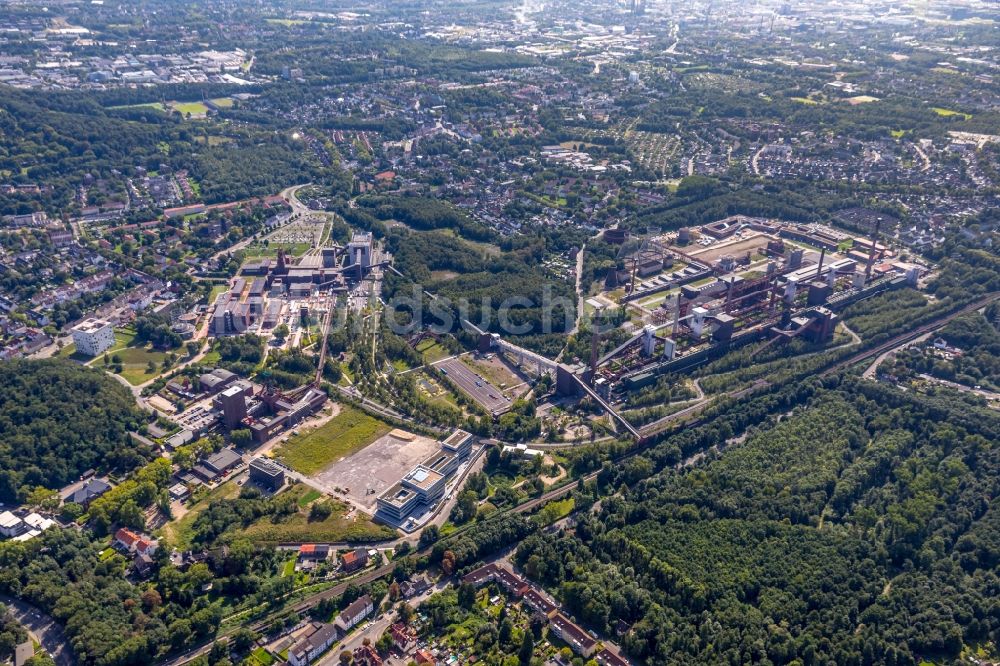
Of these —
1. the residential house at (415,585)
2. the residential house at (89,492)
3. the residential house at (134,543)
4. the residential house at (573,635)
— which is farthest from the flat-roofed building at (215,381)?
the residential house at (573,635)

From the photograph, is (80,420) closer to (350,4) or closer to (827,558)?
(827,558)

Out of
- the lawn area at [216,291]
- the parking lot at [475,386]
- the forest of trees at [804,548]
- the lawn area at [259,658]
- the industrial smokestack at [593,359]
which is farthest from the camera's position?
the lawn area at [216,291]

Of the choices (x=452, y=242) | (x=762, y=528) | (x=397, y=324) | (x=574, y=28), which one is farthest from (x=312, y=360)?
(x=574, y=28)

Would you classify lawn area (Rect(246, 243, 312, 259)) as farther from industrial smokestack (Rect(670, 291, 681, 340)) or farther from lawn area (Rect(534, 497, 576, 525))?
lawn area (Rect(534, 497, 576, 525))

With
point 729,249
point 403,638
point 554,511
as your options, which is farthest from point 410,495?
point 729,249

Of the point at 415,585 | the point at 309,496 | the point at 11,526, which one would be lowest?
the point at 415,585

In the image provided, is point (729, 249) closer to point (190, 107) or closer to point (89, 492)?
point (89, 492)

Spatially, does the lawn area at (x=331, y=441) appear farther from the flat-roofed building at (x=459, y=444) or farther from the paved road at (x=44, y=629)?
the paved road at (x=44, y=629)
